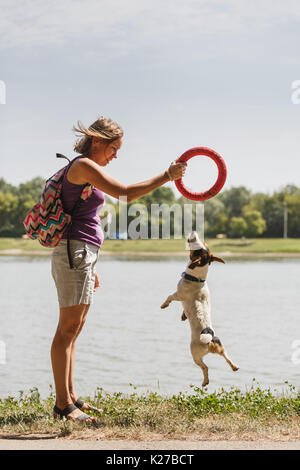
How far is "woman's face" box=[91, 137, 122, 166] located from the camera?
4.47 metres

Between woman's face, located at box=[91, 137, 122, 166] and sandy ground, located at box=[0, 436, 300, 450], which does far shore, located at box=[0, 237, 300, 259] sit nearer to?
woman's face, located at box=[91, 137, 122, 166]

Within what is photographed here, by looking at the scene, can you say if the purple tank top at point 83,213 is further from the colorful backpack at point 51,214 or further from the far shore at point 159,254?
the far shore at point 159,254

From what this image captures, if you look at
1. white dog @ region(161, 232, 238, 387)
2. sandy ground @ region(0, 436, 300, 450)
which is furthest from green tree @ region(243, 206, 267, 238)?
sandy ground @ region(0, 436, 300, 450)

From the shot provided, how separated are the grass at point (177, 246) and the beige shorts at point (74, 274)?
61.3 m

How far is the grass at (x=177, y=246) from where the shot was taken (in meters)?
67.8

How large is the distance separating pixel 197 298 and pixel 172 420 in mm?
885

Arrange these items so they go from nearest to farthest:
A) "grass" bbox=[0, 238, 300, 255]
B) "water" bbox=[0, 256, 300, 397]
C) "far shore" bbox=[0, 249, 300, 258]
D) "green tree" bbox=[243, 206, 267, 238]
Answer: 1. "water" bbox=[0, 256, 300, 397]
2. "far shore" bbox=[0, 249, 300, 258]
3. "grass" bbox=[0, 238, 300, 255]
4. "green tree" bbox=[243, 206, 267, 238]

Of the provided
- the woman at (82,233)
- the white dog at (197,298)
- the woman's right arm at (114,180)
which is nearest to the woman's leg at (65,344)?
the woman at (82,233)

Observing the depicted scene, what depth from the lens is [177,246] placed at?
70.2m

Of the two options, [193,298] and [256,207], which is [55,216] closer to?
[193,298]

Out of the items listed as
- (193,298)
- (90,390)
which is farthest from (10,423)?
(90,390)

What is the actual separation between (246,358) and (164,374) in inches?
93.5

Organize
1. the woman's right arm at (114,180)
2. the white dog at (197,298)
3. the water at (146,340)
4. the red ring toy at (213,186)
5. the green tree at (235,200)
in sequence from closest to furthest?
the woman's right arm at (114,180) → the red ring toy at (213,186) → the white dog at (197,298) → the water at (146,340) → the green tree at (235,200)

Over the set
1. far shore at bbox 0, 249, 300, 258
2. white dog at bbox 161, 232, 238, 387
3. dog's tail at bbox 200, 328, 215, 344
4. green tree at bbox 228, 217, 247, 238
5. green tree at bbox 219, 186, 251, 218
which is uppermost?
green tree at bbox 219, 186, 251, 218
